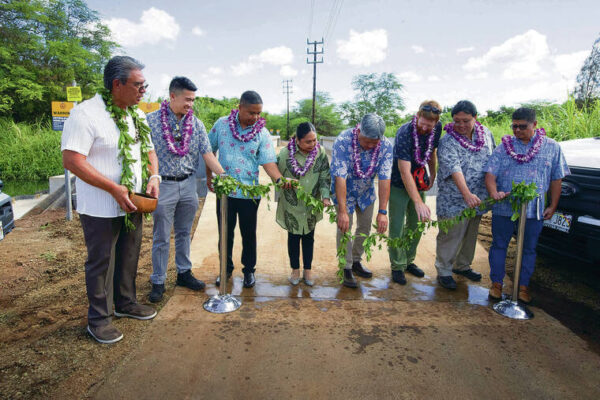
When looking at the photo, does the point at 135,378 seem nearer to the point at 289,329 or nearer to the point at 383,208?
the point at 289,329

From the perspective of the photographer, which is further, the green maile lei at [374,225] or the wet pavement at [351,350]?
the green maile lei at [374,225]

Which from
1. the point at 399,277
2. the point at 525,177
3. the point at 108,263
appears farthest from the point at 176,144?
the point at 525,177

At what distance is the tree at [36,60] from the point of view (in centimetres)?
1875

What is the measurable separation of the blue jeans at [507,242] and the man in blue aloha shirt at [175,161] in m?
2.72

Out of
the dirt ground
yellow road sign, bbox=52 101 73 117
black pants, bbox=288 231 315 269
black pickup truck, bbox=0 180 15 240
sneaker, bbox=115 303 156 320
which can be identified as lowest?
the dirt ground

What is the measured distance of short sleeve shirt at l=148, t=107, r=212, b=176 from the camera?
3.32m

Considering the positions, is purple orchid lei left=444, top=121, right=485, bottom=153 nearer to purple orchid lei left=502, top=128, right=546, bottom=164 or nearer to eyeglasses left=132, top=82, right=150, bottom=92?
purple orchid lei left=502, top=128, right=546, bottom=164

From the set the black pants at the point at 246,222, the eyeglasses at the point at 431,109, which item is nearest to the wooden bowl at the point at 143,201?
the black pants at the point at 246,222

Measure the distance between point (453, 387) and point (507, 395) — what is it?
31cm

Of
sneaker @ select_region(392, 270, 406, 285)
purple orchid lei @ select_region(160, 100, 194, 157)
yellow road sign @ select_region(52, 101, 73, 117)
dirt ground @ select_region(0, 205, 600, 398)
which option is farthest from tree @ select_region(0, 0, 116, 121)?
sneaker @ select_region(392, 270, 406, 285)

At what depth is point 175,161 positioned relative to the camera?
336cm

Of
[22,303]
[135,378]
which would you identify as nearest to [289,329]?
[135,378]

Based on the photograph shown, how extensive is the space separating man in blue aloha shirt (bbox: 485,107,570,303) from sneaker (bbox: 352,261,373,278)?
4.02 feet

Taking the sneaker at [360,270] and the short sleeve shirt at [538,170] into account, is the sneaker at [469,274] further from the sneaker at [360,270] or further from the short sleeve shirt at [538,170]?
the sneaker at [360,270]
